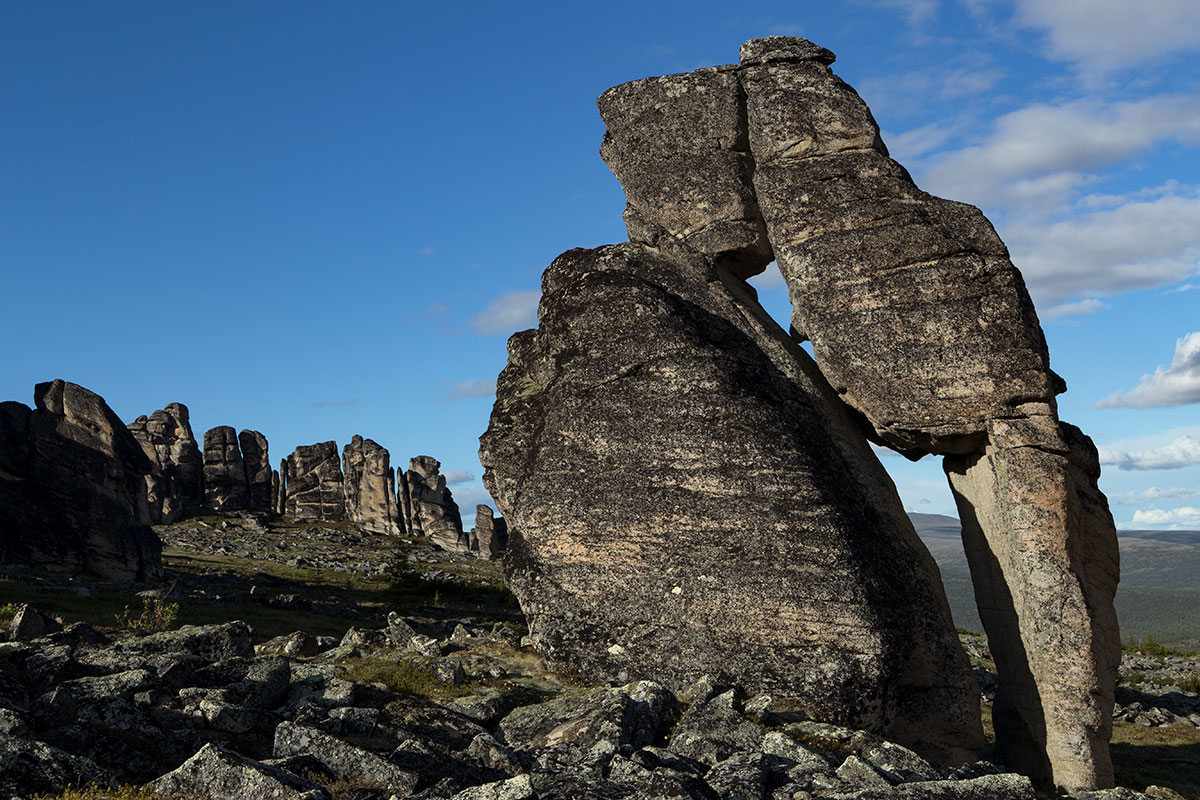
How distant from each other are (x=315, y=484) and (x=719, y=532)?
102 metres

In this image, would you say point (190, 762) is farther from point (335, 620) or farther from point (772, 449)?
point (335, 620)

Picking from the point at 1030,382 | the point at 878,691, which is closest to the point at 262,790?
the point at 878,691

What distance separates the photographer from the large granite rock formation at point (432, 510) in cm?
11062

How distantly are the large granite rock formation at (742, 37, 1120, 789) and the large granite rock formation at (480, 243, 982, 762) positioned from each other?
116 centimetres

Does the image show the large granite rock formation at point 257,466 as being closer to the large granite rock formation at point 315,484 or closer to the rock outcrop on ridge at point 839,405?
the large granite rock formation at point 315,484

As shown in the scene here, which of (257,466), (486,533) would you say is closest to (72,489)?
(486,533)

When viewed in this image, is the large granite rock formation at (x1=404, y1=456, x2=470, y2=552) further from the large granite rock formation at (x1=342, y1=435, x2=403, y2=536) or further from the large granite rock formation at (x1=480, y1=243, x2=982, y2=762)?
the large granite rock formation at (x1=480, y1=243, x2=982, y2=762)

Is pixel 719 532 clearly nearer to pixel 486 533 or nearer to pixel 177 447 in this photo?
pixel 486 533

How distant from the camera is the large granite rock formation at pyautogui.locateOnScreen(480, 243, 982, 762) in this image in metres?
18.1

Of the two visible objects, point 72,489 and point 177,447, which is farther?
point 177,447

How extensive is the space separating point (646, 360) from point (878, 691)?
7496 millimetres

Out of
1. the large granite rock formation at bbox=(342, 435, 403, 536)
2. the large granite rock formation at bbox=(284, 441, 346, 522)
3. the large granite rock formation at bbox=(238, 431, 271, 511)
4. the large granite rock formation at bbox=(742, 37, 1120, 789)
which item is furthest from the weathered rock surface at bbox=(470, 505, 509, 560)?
the large granite rock formation at bbox=(742, 37, 1120, 789)

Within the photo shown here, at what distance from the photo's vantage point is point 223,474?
11244 centimetres

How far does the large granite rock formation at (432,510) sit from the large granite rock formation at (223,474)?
719 inches
